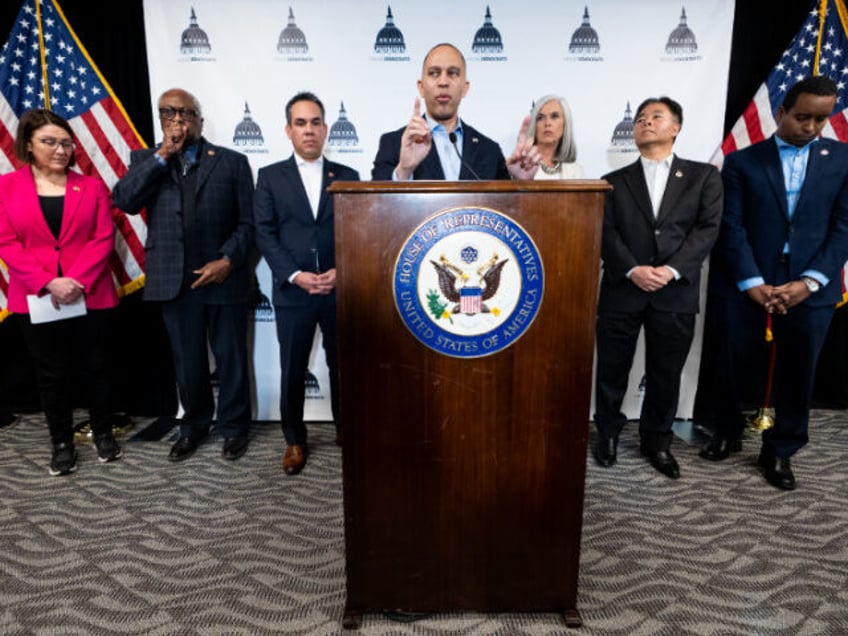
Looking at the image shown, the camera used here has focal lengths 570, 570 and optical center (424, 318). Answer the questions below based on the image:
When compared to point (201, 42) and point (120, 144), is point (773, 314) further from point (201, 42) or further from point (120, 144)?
point (120, 144)

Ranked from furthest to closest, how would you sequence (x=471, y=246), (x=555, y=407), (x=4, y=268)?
(x=4, y=268)
(x=555, y=407)
(x=471, y=246)

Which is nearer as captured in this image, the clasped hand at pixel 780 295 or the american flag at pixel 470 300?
the american flag at pixel 470 300

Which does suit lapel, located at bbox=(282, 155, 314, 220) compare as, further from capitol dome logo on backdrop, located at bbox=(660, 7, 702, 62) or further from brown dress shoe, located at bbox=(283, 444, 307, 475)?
capitol dome logo on backdrop, located at bbox=(660, 7, 702, 62)

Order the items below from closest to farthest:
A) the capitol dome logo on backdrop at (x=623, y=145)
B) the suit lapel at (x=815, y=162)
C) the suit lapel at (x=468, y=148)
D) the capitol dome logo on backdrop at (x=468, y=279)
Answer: the capitol dome logo on backdrop at (x=468, y=279), the suit lapel at (x=468, y=148), the suit lapel at (x=815, y=162), the capitol dome logo on backdrop at (x=623, y=145)

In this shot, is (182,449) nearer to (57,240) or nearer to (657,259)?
(57,240)

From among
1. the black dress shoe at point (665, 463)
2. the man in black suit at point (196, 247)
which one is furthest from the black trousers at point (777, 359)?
the man in black suit at point (196, 247)

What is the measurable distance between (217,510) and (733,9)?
12.1 feet

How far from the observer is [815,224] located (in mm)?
A: 2527

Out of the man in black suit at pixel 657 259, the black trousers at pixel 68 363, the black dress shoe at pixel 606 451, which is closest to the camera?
the man in black suit at pixel 657 259

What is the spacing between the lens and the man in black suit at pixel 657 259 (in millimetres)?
2590

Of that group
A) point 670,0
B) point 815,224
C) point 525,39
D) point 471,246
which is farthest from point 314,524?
point 670,0

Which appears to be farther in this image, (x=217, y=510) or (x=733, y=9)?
(x=733, y=9)

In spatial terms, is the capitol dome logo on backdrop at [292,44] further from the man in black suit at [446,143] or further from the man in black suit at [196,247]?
the man in black suit at [446,143]

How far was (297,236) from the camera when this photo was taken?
2.77 meters
